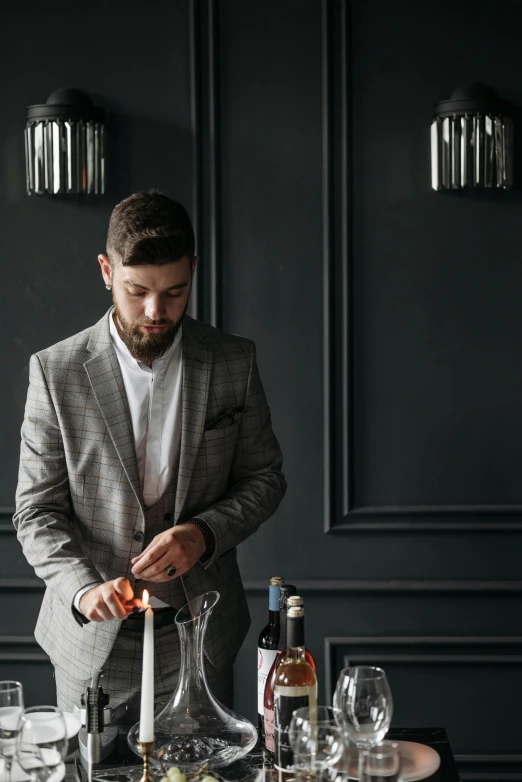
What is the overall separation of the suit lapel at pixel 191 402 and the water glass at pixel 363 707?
0.79 m

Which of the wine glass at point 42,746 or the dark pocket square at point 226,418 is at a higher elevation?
the dark pocket square at point 226,418

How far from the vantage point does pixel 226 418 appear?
222 centimetres

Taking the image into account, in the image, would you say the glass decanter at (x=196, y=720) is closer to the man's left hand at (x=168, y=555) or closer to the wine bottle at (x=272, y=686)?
the wine bottle at (x=272, y=686)

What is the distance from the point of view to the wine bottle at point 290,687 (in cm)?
142

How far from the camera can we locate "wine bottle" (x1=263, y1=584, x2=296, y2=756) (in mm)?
1569

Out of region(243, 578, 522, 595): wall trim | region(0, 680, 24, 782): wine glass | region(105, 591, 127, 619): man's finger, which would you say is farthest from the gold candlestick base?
region(243, 578, 522, 595): wall trim

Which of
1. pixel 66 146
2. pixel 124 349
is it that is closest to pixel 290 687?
pixel 124 349

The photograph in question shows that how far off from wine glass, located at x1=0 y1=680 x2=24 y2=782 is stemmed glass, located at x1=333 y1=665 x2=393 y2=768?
0.46 meters

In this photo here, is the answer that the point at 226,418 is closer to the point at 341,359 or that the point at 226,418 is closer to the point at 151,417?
the point at 151,417

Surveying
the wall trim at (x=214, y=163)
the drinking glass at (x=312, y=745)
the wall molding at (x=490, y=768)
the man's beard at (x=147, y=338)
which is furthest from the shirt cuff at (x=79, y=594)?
the wall molding at (x=490, y=768)

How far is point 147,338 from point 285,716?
2.94 feet

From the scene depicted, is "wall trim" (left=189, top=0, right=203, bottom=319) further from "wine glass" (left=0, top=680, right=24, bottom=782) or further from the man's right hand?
"wine glass" (left=0, top=680, right=24, bottom=782)

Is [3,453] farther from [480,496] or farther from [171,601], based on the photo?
[480,496]

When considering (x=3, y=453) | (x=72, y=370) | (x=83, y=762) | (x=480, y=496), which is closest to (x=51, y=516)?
(x=72, y=370)
